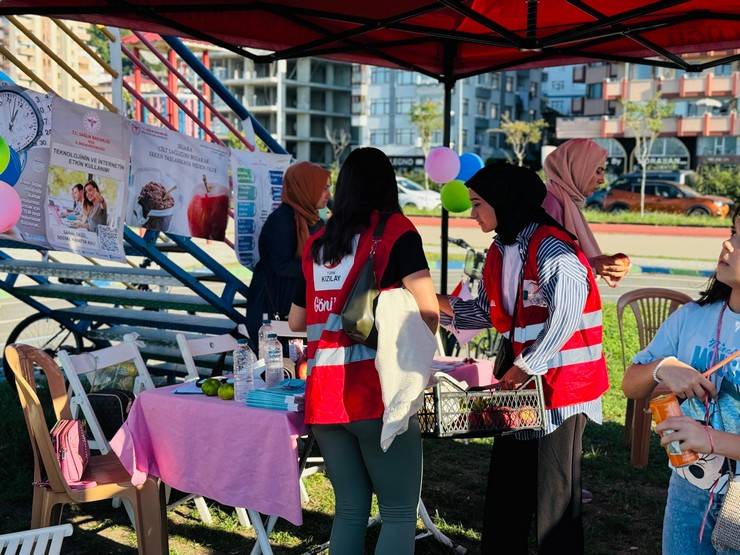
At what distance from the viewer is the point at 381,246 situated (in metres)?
3.25

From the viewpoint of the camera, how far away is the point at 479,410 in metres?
3.36

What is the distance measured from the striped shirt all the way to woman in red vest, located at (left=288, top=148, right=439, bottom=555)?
0.41 meters

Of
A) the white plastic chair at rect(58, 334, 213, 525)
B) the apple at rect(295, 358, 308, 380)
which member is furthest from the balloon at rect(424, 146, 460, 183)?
the white plastic chair at rect(58, 334, 213, 525)

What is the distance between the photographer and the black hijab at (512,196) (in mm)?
3547

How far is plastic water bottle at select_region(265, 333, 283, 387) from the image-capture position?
13.3ft

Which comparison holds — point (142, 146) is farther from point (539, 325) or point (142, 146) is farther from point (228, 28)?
point (539, 325)

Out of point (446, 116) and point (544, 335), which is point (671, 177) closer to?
point (446, 116)

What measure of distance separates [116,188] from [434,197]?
3177cm

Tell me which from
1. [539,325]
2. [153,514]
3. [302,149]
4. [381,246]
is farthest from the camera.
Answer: [302,149]

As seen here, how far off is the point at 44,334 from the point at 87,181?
3.73 m

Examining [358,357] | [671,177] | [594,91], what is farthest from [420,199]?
[358,357]

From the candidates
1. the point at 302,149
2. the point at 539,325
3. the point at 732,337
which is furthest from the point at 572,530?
the point at 302,149

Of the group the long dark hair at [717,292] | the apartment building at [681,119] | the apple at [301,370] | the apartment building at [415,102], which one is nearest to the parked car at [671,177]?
the apartment building at [681,119]

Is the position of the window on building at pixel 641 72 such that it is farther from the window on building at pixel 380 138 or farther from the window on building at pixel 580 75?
the window on building at pixel 380 138
